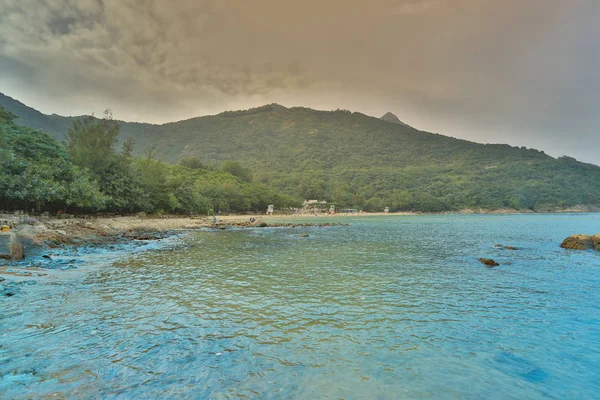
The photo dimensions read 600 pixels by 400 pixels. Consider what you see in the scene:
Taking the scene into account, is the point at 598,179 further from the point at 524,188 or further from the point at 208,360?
the point at 208,360

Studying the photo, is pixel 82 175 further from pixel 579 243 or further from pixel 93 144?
pixel 579 243

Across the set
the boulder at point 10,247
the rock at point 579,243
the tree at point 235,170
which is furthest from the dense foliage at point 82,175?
the tree at point 235,170

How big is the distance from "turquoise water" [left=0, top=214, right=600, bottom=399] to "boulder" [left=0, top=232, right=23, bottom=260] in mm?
3837

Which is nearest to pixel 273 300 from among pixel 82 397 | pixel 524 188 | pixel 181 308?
pixel 181 308

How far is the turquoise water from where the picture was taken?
18.9 feet

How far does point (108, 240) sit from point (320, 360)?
2909 centimetres

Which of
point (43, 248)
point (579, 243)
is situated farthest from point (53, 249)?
point (579, 243)

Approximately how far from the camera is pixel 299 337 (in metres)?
8.01

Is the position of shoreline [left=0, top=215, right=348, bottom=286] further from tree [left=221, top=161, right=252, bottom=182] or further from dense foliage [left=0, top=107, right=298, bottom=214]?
tree [left=221, top=161, right=252, bottom=182]

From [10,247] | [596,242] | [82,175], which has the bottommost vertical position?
[10,247]

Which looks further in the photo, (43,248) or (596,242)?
(596,242)

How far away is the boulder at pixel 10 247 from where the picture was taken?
15913mm

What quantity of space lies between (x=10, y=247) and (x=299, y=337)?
57.0 feet

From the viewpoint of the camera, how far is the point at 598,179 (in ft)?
623
